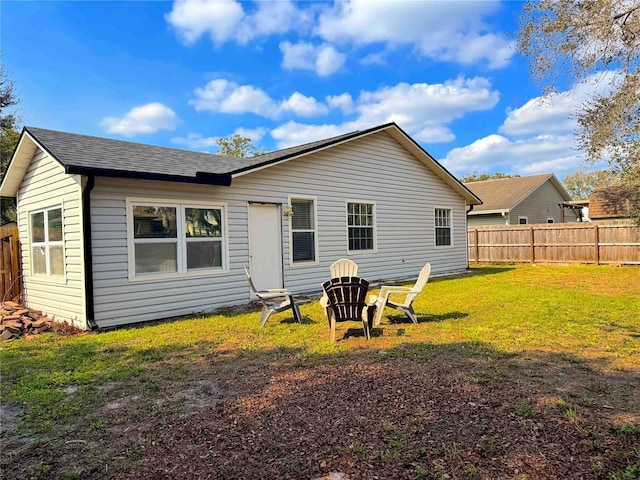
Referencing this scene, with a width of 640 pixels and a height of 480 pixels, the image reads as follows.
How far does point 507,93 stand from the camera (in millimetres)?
13211

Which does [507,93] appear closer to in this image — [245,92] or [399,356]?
[245,92]

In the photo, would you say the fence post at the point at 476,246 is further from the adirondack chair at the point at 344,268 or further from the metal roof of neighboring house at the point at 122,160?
the adirondack chair at the point at 344,268

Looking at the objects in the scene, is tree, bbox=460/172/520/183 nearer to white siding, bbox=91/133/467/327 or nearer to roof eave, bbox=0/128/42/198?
white siding, bbox=91/133/467/327

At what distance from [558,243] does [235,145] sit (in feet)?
94.6

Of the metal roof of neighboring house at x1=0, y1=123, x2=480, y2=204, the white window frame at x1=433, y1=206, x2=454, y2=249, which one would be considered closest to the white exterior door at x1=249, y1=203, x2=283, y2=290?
the metal roof of neighboring house at x1=0, y1=123, x2=480, y2=204

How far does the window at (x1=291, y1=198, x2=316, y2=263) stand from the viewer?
10.0m

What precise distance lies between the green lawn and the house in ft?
2.96

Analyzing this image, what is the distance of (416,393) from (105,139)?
29.4 ft

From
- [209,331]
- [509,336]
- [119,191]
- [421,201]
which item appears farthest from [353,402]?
[421,201]

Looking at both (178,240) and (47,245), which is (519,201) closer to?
(178,240)

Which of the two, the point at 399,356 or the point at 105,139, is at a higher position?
the point at 105,139

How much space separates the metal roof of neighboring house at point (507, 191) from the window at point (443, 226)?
9.57 metres

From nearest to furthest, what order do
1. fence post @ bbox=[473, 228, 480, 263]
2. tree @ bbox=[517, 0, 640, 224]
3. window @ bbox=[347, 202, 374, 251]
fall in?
tree @ bbox=[517, 0, 640, 224] → window @ bbox=[347, 202, 374, 251] → fence post @ bbox=[473, 228, 480, 263]

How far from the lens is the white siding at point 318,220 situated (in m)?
6.94
